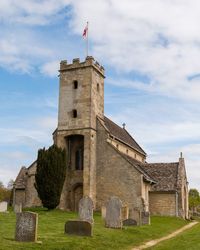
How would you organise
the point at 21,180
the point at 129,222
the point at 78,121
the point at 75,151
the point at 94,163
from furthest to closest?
the point at 21,180 < the point at 75,151 < the point at 78,121 < the point at 94,163 < the point at 129,222

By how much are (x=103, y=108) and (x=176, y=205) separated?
12.3 meters

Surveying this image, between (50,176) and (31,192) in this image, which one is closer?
(50,176)

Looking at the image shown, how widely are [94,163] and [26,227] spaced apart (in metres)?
23.8

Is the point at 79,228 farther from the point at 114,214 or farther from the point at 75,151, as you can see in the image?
the point at 75,151

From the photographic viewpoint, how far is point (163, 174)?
44281 mm

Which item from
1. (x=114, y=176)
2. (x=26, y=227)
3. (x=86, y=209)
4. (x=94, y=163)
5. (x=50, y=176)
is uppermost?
(x=94, y=163)

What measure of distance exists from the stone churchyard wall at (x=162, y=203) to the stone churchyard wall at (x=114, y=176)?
15.5ft

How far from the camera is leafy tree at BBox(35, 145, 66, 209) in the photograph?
35.6m

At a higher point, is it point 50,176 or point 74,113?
point 74,113

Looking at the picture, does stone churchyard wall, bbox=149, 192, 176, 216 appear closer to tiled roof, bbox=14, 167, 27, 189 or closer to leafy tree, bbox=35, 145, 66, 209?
leafy tree, bbox=35, 145, 66, 209

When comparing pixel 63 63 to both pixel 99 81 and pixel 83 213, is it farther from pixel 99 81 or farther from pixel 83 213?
pixel 83 213

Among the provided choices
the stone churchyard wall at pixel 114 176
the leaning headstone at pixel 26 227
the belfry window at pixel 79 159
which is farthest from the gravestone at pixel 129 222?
the belfry window at pixel 79 159

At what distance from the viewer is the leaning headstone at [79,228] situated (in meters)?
17.9

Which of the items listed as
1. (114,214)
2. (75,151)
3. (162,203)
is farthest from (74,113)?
(114,214)
